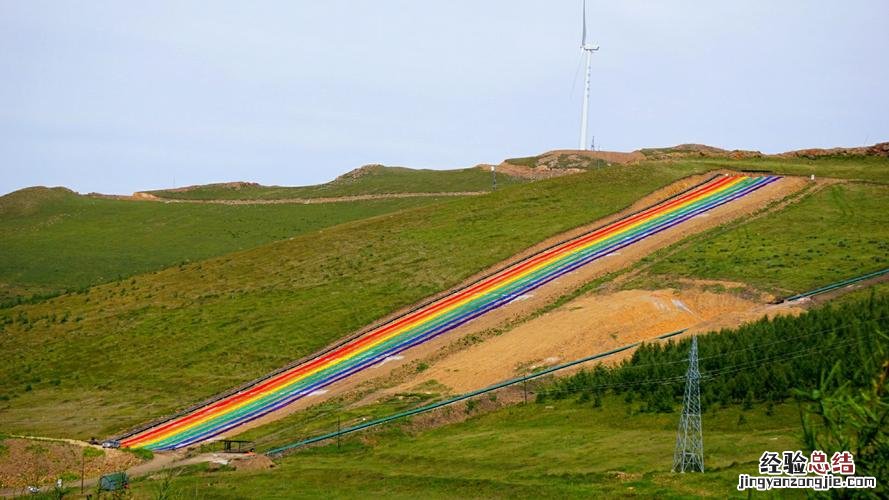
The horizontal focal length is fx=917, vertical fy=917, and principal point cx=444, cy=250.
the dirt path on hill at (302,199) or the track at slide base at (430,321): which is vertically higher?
the dirt path on hill at (302,199)

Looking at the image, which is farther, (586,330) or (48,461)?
(586,330)

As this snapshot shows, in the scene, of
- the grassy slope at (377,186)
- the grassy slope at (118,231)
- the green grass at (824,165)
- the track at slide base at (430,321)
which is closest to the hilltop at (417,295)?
the green grass at (824,165)

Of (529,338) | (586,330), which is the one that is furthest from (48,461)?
(586,330)

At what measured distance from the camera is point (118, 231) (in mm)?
112125

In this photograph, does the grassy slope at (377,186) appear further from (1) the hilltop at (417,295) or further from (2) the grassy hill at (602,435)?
(2) the grassy hill at (602,435)

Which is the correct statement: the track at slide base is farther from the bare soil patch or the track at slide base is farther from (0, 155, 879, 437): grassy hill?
the bare soil patch

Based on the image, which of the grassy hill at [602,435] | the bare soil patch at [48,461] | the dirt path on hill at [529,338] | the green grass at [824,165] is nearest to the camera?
the grassy hill at [602,435]

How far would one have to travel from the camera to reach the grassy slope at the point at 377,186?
126812mm

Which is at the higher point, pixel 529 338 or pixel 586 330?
pixel 586 330

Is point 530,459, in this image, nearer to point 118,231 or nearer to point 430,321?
point 430,321

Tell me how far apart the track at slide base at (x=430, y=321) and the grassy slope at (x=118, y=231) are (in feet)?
127

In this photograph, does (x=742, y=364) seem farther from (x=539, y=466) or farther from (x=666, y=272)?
(x=666, y=272)

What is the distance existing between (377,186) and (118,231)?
125ft

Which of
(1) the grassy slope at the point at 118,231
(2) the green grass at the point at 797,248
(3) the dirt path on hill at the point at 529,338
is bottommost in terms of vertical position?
(3) the dirt path on hill at the point at 529,338
